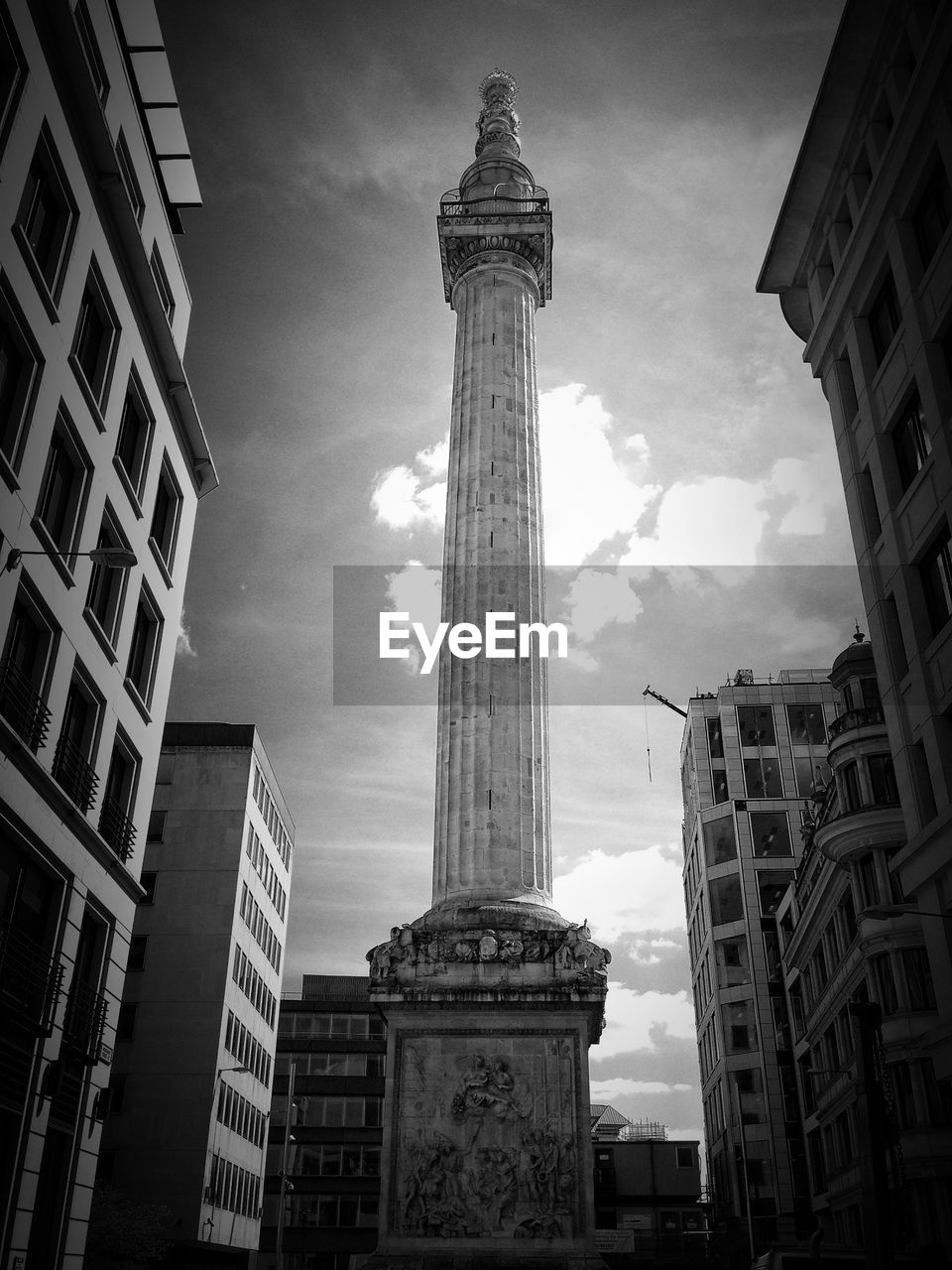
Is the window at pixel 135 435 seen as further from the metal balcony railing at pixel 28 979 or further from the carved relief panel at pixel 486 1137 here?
the carved relief panel at pixel 486 1137

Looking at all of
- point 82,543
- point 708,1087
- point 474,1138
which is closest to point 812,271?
point 82,543

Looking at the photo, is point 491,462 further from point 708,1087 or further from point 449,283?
Answer: point 708,1087

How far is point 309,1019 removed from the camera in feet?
300

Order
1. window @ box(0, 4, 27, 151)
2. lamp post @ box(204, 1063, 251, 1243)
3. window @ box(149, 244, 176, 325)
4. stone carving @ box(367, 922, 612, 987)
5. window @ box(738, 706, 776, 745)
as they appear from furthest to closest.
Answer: window @ box(738, 706, 776, 745) < lamp post @ box(204, 1063, 251, 1243) < stone carving @ box(367, 922, 612, 987) < window @ box(149, 244, 176, 325) < window @ box(0, 4, 27, 151)

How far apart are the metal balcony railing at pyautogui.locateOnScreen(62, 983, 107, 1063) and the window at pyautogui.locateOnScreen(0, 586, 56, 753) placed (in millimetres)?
5982

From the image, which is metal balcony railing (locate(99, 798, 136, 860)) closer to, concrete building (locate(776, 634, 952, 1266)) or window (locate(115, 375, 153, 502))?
window (locate(115, 375, 153, 502))

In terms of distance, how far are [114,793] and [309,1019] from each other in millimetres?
68619

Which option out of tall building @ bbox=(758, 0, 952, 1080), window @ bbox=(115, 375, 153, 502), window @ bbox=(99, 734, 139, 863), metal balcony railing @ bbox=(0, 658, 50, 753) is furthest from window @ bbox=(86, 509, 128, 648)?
tall building @ bbox=(758, 0, 952, 1080)

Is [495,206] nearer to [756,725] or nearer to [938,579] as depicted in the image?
[938,579]

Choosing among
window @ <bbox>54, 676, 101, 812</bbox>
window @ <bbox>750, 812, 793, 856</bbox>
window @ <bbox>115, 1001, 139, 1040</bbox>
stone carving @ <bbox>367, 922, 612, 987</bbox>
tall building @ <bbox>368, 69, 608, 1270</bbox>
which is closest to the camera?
window @ <bbox>54, 676, 101, 812</bbox>

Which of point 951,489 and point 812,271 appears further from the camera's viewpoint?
point 812,271

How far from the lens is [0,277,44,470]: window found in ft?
73.2

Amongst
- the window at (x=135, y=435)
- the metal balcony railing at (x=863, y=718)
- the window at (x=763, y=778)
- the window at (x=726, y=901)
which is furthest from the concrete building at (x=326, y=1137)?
the window at (x=135, y=435)

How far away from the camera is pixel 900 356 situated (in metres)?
26.9
